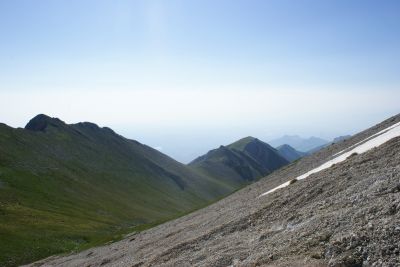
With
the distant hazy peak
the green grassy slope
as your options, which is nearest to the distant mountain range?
the green grassy slope

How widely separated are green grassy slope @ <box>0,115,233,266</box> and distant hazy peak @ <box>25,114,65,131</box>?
45cm

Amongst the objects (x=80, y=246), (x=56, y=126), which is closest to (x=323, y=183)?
(x=80, y=246)

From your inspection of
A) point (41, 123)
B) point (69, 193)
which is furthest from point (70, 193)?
point (41, 123)

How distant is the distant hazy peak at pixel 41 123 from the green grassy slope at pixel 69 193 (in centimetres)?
45

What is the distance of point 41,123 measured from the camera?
184750 mm

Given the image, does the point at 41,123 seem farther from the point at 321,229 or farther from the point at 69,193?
the point at 321,229

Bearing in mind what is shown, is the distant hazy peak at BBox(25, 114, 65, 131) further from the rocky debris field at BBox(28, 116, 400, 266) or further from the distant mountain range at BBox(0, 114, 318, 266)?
the rocky debris field at BBox(28, 116, 400, 266)

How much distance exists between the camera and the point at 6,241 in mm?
70188

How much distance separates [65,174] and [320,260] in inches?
4824

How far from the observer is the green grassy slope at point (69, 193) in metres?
78.4

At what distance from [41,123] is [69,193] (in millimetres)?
76731

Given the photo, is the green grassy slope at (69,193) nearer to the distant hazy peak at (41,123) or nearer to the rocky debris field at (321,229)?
the distant hazy peak at (41,123)

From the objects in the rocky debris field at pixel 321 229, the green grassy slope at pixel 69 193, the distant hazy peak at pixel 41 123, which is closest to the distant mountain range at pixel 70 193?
the green grassy slope at pixel 69 193

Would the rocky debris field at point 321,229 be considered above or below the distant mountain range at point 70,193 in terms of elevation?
below
